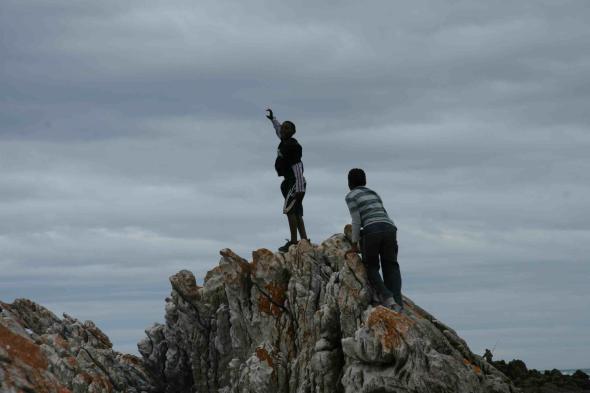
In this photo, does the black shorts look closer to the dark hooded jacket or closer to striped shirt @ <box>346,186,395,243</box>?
the dark hooded jacket

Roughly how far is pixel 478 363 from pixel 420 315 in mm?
2510

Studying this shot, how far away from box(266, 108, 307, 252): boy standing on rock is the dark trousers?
5.11m

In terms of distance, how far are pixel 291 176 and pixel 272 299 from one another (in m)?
4.75

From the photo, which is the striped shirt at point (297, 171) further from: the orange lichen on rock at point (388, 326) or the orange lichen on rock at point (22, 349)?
the orange lichen on rock at point (22, 349)

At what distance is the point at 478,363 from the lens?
25406 mm

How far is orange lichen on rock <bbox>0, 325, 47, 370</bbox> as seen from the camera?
1066 cm

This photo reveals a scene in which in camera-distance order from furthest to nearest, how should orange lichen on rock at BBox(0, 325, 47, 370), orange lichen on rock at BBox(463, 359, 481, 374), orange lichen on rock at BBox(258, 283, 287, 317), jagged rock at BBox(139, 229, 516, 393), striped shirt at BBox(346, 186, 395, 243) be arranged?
1. orange lichen on rock at BBox(258, 283, 287, 317)
2. striped shirt at BBox(346, 186, 395, 243)
3. orange lichen on rock at BBox(463, 359, 481, 374)
4. jagged rock at BBox(139, 229, 516, 393)
5. orange lichen on rock at BBox(0, 325, 47, 370)

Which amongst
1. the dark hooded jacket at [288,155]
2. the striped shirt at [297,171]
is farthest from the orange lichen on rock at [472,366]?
the dark hooded jacket at [288,155]

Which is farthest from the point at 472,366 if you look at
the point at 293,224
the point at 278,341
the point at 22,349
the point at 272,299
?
the point at 22,349

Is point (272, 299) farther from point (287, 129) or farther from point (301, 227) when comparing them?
point (287, 129)

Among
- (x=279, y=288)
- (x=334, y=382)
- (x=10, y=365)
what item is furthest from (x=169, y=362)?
(x=10, y=365)

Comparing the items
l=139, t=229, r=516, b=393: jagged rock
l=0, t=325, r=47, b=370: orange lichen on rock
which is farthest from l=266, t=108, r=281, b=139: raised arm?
l=0, t=325, r=47, b=370: orange lichen on rock

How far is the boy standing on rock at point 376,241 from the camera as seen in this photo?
80.2 ft

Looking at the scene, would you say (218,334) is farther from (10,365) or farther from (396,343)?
(10,365)
